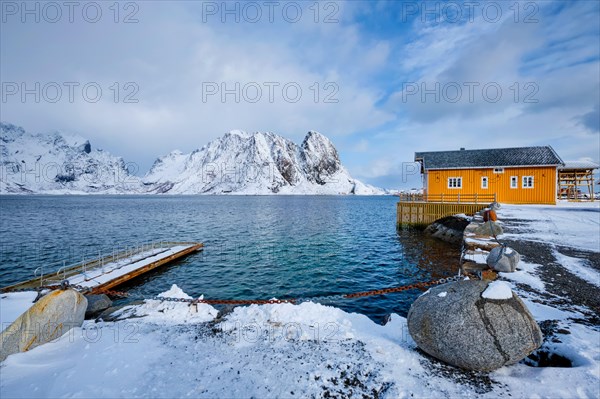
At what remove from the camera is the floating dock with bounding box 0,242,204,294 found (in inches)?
584

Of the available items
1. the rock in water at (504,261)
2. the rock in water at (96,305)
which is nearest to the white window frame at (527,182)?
the rock in water at (504,261)

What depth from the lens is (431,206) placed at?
3244 cm

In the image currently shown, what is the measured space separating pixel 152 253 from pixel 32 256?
10.3 metres

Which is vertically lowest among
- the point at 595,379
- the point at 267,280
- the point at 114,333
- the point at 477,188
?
the point at 267,280

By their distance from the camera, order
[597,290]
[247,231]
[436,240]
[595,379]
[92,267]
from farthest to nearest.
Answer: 1. [247,231]
2. [436,240]
3. [92,267]
4. [597,290]
5. [595,379]

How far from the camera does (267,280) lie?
17.0 m

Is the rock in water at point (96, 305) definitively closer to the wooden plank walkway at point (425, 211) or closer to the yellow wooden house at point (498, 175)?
the wooden plank walkway at point (425, 211)

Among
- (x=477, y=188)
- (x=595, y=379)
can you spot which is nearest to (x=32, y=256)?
(x=595, y=379)

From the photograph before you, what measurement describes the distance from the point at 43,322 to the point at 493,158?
131ft

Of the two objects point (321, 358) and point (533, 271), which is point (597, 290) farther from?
point (321, 358)

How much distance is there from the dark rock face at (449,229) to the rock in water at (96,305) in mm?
24693

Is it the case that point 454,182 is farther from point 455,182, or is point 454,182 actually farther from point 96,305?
point 96,305

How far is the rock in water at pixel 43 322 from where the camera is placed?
21.0ft

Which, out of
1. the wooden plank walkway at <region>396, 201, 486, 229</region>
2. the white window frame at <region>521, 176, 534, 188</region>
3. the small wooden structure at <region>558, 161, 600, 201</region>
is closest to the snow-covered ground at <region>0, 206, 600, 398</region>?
the wooden plank walkway at <region>396, 201, 486, 229</region>
